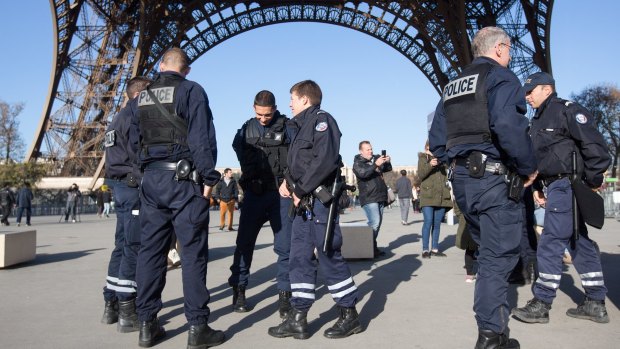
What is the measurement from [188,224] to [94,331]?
1188 mm

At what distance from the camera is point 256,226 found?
197 inches

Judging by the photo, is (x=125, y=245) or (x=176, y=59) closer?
(x=176, y=59)

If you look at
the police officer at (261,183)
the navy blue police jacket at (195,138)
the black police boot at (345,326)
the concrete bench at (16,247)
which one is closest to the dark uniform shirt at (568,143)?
the black police boot at (345,326)

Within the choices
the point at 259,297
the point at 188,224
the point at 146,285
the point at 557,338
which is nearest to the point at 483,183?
the point at 557,338

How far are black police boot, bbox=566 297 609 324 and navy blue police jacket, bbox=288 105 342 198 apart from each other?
2178mm

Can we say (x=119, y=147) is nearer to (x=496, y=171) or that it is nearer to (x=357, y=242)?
(x=496, y=171)

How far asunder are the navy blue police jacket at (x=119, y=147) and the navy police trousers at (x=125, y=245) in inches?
3.9

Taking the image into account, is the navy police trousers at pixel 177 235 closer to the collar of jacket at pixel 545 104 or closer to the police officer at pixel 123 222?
the police officer at pixel 123 222

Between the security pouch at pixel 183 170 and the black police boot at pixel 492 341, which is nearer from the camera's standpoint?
the black police boot at pixel 492 341

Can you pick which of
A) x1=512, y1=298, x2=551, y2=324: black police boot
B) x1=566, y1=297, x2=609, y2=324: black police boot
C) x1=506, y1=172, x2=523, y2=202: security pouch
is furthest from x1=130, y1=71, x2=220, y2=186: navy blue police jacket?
x1=566, y1=297, x2=609, y2=324: black police boot

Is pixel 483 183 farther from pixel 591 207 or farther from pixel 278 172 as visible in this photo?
pixel 278 172

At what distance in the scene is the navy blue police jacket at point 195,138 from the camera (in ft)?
11.8

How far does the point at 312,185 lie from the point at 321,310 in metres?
1.36

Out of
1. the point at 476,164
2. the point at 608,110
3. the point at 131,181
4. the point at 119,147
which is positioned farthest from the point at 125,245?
the point at 608,110
